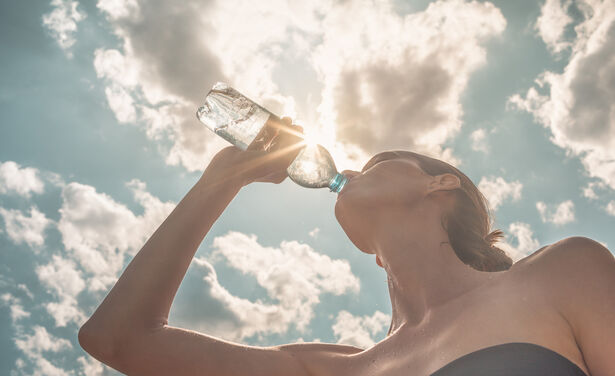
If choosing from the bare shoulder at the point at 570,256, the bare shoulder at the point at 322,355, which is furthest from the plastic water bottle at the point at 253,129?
the bare shoulder at the point at 570,256

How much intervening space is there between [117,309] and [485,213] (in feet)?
7.81

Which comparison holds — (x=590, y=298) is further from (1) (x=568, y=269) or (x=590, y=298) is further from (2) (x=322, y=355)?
(2) (x=322, y=355)

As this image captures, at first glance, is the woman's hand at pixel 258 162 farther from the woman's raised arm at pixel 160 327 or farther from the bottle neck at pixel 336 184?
the bottle neck at pixel 336 184

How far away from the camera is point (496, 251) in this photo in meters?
2.58

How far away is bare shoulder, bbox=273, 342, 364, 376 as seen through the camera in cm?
240

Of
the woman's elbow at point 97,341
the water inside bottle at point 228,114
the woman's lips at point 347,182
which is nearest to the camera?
the woman's elbow at point 97,341

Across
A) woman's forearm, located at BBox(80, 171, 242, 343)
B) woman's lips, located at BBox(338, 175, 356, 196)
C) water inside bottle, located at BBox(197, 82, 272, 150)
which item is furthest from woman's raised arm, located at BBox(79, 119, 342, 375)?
water inside bottle, located at BBox(197, 82, 272, 150)

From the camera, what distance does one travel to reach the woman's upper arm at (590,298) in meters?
1.55

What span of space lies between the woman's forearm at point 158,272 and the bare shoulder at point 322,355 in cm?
77

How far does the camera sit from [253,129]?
13.1 ft

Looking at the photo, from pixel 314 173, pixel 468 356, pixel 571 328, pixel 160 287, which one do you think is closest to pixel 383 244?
pixel 468 356

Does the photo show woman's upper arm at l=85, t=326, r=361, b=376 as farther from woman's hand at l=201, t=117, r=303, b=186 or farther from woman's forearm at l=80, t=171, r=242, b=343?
woman's hand at l=201, t=117, r=303, b=186

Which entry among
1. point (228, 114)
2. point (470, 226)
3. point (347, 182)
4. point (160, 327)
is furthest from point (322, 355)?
point (228, 114)

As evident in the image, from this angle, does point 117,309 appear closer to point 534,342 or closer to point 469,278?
point 469,278
